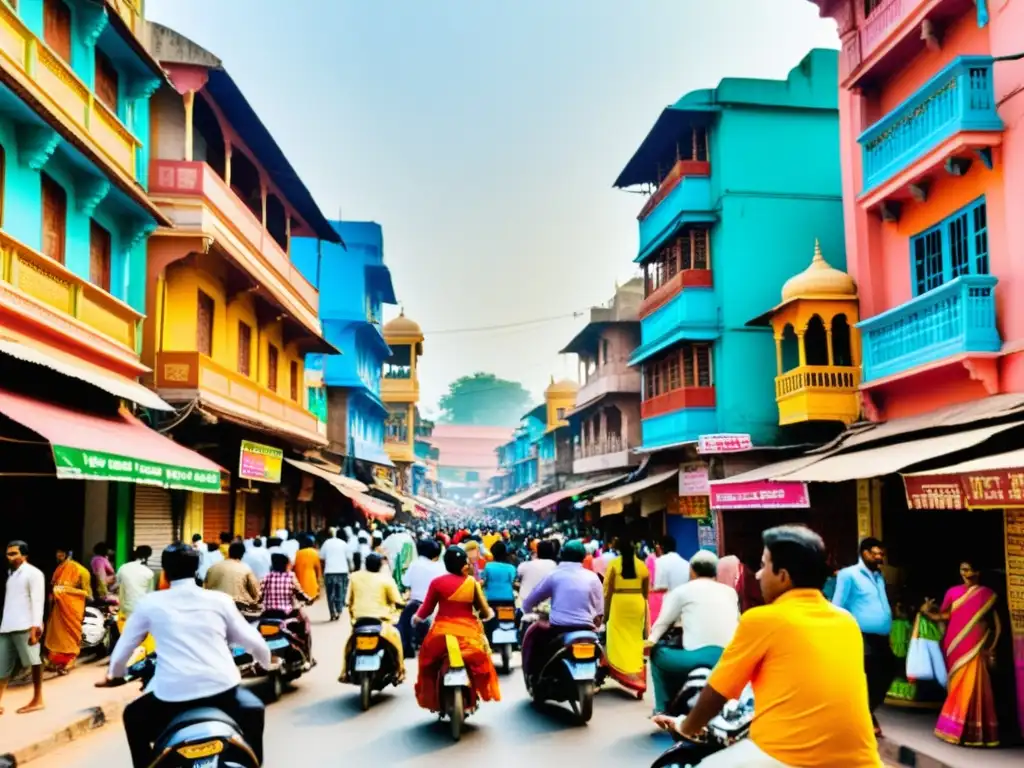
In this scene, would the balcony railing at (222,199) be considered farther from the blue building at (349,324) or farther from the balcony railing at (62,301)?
the blue building at (349,324)

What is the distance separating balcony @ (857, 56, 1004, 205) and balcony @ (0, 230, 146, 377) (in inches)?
417

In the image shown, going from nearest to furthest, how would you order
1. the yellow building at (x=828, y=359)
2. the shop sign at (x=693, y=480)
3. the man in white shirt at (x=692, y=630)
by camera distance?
the man in white shirt at (x=692, y=630), the yellow building at (x=828, y=359), the shop sign at (x=693, y=480)

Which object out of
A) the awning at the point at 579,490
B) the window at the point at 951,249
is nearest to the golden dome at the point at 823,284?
the window at the point at 951,249

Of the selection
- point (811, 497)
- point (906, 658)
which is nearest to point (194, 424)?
point (811, 497)

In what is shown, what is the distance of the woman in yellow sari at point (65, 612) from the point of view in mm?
10797

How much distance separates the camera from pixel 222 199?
17.2m

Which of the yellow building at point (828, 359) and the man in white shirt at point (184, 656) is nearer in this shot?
the man in white shirt at point (184, 656)

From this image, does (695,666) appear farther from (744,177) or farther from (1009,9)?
(744,177)

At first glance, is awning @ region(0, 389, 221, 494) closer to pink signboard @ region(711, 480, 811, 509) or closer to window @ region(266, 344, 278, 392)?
pink signboard @ region(711, 480, 811, 509)

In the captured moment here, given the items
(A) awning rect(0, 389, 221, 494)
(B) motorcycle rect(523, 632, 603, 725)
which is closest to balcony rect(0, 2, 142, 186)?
(A) awning rect(0, 389, 221, 494)

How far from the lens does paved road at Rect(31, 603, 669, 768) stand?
A: 7.32 m

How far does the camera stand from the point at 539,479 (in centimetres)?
5900

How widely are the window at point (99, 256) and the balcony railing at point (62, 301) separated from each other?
0.53 m

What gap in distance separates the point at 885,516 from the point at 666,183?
11.6 metres
